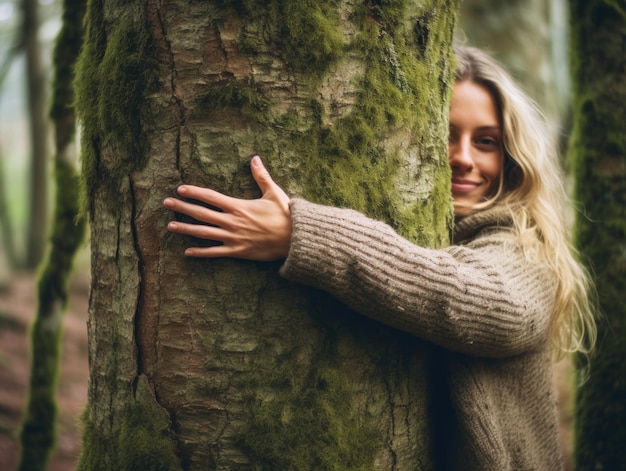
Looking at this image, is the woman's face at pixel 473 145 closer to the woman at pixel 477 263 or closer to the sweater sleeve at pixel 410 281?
the woman at pixel 477 263

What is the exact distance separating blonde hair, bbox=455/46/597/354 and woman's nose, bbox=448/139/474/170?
19 cm

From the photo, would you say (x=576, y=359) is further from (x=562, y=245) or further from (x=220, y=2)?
(x=220, y=2)

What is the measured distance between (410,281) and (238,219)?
1.84ft

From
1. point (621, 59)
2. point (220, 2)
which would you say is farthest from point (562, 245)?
point (220, 2)

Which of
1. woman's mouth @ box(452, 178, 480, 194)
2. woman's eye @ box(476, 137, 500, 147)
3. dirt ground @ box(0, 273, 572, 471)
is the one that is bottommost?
dirt ground @ box(0, 273, 572, 471)

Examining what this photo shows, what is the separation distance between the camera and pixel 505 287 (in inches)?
74.9

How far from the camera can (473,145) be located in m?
2.59

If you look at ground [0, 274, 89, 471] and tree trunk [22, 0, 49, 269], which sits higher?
tree trunk [22, 0, 49, 269]

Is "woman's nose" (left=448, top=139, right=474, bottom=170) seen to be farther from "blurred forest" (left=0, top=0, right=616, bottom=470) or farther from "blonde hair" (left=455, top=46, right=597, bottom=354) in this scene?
"blurred forest" (left=0, top=0, right=616, bottom=470)

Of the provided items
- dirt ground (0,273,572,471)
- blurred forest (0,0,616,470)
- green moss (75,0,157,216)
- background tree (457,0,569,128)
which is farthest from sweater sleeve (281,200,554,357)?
background tree (457,0,569,128)

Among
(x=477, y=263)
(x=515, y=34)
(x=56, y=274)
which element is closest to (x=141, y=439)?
(x=477, y=263)

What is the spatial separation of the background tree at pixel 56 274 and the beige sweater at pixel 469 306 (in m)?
1.86

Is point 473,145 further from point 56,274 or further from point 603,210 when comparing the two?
point 56,274

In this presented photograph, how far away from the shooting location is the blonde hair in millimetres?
2293
